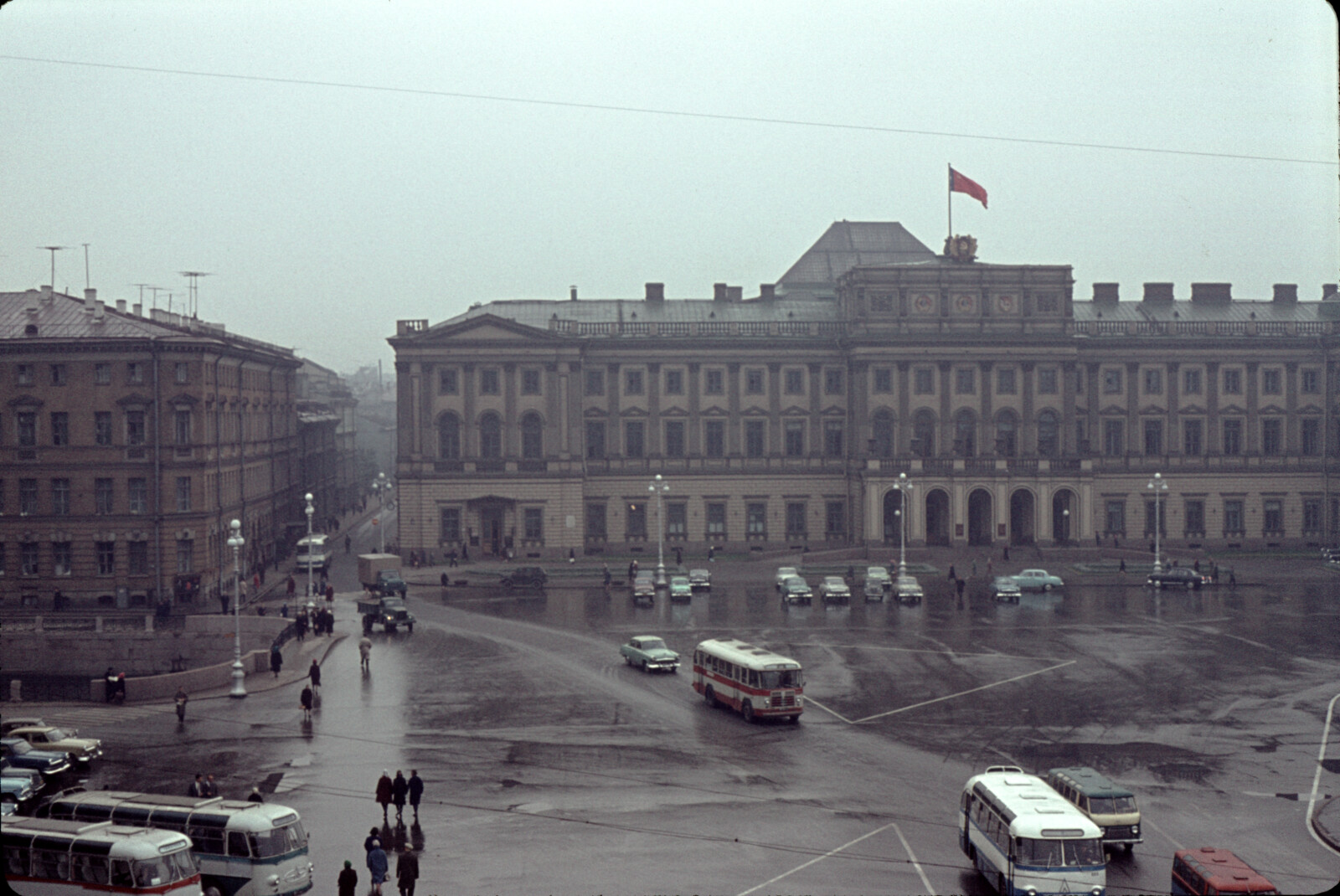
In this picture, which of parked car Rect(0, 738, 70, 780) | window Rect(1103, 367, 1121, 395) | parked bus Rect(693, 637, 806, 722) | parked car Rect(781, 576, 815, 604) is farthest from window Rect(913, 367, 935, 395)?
parked car Rect(0, 738, 70, 780)

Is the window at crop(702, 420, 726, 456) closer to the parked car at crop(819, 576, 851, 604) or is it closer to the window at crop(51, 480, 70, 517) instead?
the parked car at crop(819, 576, 851, 604)

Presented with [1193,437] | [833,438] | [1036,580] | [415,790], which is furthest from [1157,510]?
[415,790]

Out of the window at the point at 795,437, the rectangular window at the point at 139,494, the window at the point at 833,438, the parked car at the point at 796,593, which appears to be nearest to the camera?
the parked car at the point at 796,593

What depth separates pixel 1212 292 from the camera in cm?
11381

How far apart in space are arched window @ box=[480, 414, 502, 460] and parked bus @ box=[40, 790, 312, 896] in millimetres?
71062

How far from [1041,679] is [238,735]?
30724 mm

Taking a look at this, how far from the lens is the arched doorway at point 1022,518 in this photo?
10262cm

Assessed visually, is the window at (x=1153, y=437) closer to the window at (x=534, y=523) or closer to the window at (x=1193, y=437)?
the window at (x=1193, y=437)

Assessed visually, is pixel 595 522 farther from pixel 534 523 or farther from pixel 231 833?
pixel 231 833

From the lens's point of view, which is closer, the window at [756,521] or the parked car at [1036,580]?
the parked car at [1036,580]

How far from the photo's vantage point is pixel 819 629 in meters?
66.9

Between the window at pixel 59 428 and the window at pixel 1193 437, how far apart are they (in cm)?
8198

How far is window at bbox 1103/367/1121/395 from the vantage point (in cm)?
10688

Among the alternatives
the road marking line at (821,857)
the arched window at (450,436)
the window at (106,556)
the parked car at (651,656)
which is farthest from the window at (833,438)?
the road marking line at (821,857)
